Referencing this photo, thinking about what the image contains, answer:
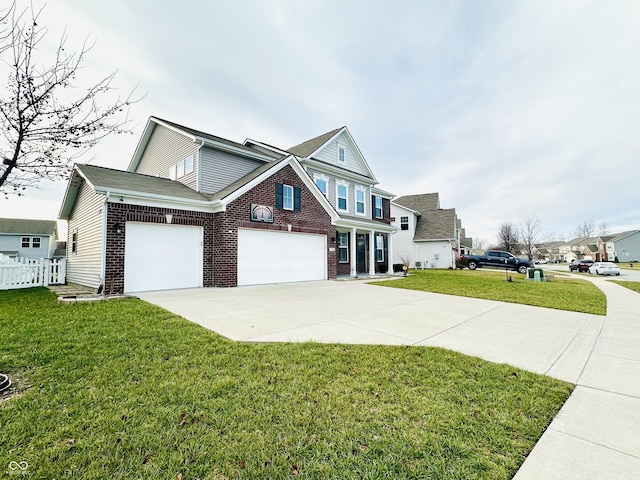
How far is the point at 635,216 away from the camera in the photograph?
8856 cm

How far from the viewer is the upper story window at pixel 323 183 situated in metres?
17.8

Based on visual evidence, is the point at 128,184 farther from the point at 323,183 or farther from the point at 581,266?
the point at 581,266

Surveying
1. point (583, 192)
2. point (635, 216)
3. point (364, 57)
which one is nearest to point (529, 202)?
point (583, 192)

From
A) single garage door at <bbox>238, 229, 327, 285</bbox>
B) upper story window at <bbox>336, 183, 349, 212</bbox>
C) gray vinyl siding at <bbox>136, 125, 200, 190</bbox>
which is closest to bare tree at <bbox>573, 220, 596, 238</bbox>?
upper story window at <bbox>336, 183, 349, 212</bbox>

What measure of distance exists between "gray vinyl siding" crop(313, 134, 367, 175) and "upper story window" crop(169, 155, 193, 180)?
722 centimetres

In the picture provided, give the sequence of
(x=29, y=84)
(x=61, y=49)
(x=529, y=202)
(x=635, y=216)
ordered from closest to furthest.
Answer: (x=29, y=84) → (x=61, y=49) → (x=529, y=202) → (x=635, y=216)

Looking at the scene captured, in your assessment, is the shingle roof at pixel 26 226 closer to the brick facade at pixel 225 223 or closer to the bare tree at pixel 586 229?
the brick facade at pixel 225 223

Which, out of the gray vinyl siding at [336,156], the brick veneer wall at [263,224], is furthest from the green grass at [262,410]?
the gray vinyl siding at [336,156]

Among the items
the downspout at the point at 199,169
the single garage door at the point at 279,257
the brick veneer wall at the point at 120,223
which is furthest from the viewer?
the downspout at the point at 199,169

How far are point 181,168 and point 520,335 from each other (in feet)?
48.8

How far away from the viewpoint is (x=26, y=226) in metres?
37.0

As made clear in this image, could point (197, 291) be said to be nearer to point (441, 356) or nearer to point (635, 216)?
point (441, 356)

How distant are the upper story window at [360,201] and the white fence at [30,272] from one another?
16.2 m

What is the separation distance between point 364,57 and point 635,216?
121 meters
